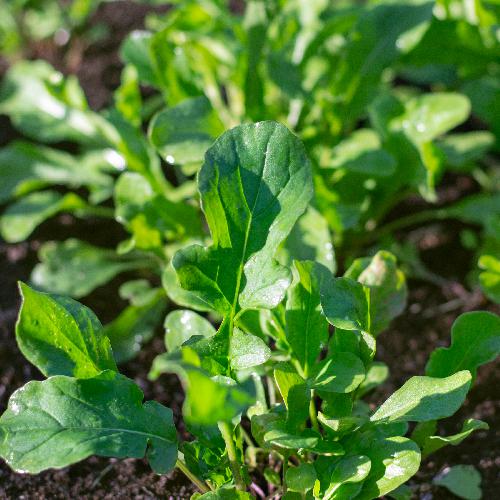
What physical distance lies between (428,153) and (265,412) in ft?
2.18

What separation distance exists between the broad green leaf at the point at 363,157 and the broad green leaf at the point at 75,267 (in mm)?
474

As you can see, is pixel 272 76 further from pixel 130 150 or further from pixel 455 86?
pixel 455 86

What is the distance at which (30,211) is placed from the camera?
183cm

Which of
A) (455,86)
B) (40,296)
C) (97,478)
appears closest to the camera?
(40,296)

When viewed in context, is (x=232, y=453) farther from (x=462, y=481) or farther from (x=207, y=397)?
(x=462, y=481)

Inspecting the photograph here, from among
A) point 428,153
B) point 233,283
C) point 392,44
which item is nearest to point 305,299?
point 233,283

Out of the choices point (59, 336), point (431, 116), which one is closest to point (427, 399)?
point (59, 336)

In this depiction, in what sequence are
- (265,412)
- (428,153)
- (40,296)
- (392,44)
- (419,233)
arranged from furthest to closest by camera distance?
(419,233)
(392,44)
(428,153)
(265,412)
(40,296)

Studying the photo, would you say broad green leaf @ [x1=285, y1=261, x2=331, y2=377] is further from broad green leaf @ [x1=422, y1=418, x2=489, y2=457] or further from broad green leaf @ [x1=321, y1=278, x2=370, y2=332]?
broad green leaf @ [x1=422, y1=418, x2=489, y2=457]

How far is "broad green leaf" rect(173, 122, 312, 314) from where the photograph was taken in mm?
1117

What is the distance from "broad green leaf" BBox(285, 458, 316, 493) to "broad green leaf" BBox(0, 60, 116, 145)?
1.01 meters

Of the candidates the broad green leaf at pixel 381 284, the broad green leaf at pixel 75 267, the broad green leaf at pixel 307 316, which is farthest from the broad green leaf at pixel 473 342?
the broad green leaf at pixel 75 267

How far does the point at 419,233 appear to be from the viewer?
1.96m

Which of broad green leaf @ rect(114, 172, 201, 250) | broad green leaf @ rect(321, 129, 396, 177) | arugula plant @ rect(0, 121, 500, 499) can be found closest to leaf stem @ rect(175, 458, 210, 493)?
arugula plant @ rect(0, 121, 500, 499)
